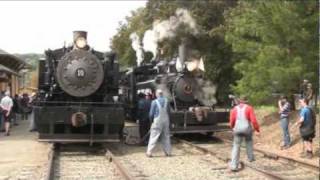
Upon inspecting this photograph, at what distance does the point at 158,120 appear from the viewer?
52.8ft

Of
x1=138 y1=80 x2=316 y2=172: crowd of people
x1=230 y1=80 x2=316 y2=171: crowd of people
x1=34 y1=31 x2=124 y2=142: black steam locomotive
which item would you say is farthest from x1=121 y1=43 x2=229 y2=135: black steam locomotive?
x1=230 y1=80 x2=316 y2=171: crowd of people

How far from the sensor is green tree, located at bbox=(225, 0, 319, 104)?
68.0 feet

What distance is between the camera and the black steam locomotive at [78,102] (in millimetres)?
16641

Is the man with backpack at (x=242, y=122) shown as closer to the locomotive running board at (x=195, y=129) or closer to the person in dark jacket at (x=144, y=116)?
the person in dark jacket at (x=144, y=116)

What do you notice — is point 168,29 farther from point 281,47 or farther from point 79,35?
point 79,35

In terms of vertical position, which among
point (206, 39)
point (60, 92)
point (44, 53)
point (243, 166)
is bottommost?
point (243, 166)

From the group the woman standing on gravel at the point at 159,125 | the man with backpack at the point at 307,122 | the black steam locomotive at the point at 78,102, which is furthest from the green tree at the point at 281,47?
the black steam locomotive at the point at 78,102

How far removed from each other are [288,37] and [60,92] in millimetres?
7983

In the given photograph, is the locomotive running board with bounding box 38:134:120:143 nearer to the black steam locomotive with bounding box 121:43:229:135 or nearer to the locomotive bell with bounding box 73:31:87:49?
the locomotive bell with bounding box 73:31:87:49

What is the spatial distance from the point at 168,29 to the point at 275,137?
2105 cm

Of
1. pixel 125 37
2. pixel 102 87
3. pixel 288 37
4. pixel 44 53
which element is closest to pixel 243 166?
pixel 102 87

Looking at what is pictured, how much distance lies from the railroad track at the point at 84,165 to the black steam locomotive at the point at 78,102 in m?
0.57

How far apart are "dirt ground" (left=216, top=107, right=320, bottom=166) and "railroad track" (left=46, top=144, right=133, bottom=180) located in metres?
4.33

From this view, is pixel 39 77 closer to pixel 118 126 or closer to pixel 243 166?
pixel 118 126
